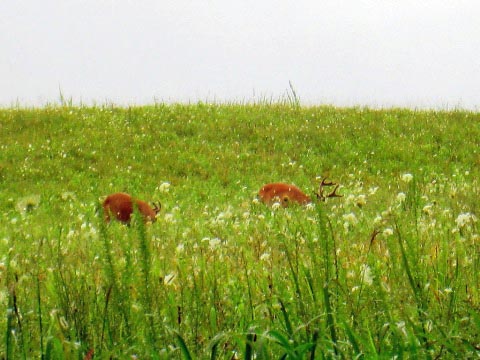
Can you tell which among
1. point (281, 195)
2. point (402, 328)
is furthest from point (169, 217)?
point (402, 328)

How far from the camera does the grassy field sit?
3189 millimetres

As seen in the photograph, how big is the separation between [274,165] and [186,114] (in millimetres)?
4383

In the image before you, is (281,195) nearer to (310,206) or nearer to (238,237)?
(310,206)

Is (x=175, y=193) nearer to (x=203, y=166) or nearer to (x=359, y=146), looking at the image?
(x=203, y=166)

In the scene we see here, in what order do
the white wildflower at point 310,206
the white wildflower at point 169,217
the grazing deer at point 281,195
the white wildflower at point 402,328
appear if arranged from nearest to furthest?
the white wildflower at point 402,328 → the white wildflower at point 169,217 → the white wildflower at point 310,206 → the grazing deer at point 281,195

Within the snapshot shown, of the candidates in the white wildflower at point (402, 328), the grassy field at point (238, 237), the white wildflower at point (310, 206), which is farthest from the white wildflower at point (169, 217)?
the white wildflower at point (402, 328)

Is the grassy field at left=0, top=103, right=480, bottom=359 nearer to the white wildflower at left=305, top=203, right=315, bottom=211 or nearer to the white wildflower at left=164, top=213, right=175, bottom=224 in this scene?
the white wildflower at left=164, top=213, right=175, bottom=224

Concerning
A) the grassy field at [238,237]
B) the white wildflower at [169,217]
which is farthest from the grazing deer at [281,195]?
the white wildflower at [169,217]

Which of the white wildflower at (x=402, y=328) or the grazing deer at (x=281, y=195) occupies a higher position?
the white wildflower at (x=402, y=328)

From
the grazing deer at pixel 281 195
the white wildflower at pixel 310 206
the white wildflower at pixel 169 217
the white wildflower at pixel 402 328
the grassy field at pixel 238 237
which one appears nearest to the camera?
the white wildflower at pixel 402 328

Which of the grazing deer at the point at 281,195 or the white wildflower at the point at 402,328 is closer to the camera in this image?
the white wildflower at the point at 402,328

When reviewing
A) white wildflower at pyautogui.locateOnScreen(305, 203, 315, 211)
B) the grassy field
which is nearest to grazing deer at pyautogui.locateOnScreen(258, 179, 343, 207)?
the grassy field

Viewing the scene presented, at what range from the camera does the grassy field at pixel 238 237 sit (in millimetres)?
3189

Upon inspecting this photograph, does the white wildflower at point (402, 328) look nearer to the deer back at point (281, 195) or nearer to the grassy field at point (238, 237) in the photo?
the grassy field at point (238, 237)
